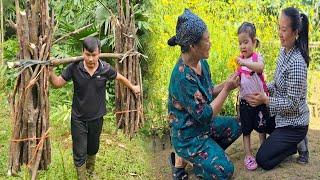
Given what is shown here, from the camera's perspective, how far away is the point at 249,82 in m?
3.32

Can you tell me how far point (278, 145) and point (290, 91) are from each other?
0.42 m

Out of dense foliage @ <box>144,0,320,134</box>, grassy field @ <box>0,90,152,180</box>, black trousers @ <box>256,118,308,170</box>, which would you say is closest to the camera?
black trousers @ <box>256,118,308,170</box>

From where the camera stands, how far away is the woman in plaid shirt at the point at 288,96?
3.12 m

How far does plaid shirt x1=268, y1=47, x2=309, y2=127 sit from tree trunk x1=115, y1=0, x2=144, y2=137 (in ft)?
7.22

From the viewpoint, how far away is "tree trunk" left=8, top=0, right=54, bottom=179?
3260mm

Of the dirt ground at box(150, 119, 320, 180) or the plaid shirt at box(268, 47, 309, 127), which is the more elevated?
the plaid shirt at box(268, 47, 309, 127)

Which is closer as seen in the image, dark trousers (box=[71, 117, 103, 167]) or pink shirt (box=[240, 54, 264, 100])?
pink shirt (box=[240, 54, 264, 100])

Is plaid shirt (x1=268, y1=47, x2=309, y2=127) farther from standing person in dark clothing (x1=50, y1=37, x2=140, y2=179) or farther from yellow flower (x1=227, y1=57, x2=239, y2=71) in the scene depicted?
standing person in dark clothing (x1=50, y1=37, x2=140, y2=179)

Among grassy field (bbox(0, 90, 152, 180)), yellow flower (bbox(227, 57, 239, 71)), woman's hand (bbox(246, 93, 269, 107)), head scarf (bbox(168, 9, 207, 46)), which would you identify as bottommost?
grassy field (bbox(0, 90, 152, 180))

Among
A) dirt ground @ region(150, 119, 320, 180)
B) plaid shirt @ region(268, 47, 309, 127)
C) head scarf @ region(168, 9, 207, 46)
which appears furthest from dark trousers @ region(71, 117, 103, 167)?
plaid shirt @ region(268, 47, 309, 127)

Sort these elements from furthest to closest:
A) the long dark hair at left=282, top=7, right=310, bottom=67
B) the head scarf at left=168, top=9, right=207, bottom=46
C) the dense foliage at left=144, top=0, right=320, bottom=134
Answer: the dense foliage at left=144, top=0, right=320, bottom=134 < the long dark hair at left=282, top=7, right=310, bottom=67 < the head scarf at left=168, top=9, right=207, bottom=46

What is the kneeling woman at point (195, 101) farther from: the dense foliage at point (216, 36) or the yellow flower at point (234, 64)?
the dense foliage at point (216, 36)

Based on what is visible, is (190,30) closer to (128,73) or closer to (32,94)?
(32,94)

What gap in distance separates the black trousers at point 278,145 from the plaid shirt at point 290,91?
0.05 m
